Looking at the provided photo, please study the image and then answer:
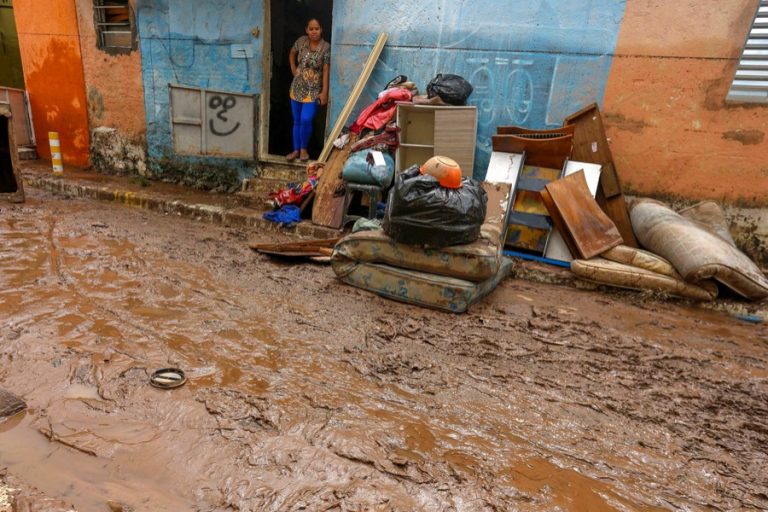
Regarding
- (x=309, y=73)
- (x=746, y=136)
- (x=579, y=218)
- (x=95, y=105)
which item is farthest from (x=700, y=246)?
(x=95, y=105)

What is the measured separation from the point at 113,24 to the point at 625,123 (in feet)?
27.1

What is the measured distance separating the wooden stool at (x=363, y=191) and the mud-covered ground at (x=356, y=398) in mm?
1512

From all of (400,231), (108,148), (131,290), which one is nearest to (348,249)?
(400,231)

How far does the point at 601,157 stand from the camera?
4.70m

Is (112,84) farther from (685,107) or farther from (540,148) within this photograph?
(685,107)

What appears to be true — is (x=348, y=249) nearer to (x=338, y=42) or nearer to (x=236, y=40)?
(x=338, y=42)

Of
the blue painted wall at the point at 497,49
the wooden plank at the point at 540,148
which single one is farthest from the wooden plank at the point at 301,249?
the blue painted wall at the point at 497,49

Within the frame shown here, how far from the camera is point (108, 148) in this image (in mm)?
7824

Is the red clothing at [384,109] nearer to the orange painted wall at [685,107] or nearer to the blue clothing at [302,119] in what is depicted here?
the blue clothing at [302,119]

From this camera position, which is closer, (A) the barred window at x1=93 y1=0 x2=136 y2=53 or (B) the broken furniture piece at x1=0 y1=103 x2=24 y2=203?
(B) the broken furniture piece at x1=0 y1=103 x2=24 y2=203

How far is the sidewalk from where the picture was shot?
5578 millimetres

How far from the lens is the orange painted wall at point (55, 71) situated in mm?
7543

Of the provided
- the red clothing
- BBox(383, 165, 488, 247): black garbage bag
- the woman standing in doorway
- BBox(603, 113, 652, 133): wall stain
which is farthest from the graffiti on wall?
BBox(603, 113, 652, 133): wall stain

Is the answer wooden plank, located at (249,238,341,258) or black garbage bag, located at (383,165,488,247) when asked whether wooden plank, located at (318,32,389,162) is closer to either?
wooden plank, located at (249,238,341,258)
